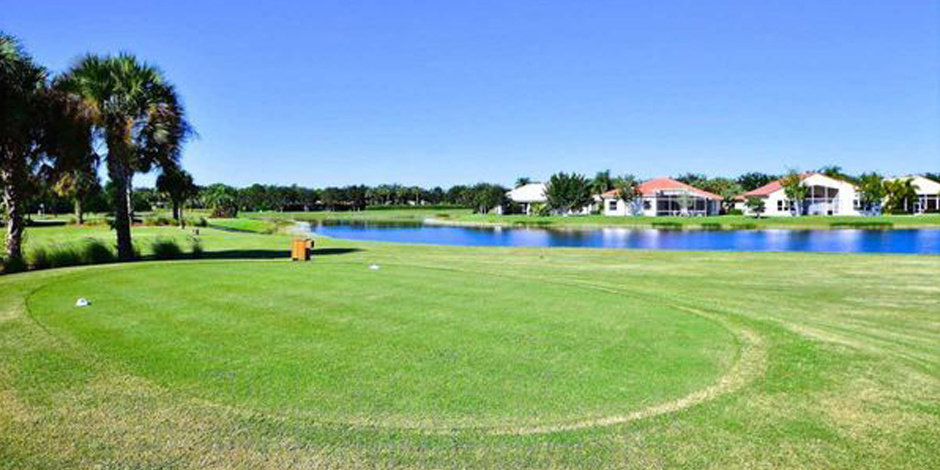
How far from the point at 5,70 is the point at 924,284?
2652cm

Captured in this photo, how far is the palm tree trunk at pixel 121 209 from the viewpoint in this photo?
21094 mm

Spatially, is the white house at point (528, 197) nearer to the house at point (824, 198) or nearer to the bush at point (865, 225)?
the house at point (824, 198)

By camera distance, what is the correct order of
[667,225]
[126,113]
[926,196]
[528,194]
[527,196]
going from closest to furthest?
[126,113] < [667,225] < [926,196] < [527,196] < [528,194]

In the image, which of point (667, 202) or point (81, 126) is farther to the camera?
point (667, 202)

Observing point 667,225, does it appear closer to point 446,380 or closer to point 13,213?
point 13,213

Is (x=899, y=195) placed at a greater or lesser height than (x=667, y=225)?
greater

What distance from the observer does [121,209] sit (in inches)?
864

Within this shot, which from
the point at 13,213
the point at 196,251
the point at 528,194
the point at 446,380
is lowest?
the point at 446,380

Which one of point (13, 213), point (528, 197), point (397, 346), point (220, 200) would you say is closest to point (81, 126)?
point (13, 213)

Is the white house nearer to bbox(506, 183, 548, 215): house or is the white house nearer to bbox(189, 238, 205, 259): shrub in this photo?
bbox(506, 183, 548, 215): house

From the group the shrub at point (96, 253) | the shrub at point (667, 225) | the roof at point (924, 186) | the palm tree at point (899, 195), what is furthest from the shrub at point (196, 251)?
the roof at point (924, 186)

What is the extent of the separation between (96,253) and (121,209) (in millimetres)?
2455

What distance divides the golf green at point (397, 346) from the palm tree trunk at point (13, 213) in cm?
675

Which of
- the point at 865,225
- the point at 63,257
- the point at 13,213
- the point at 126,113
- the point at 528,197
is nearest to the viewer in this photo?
the point at 63,257
